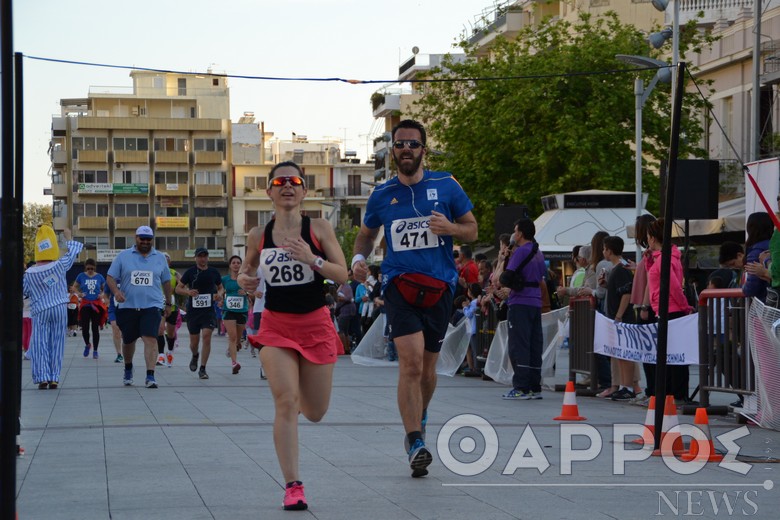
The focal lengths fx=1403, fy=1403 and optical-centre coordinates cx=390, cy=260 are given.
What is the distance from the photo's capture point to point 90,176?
126062mm

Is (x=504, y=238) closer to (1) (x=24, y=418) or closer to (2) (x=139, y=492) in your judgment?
(1) (x=24, y=418)

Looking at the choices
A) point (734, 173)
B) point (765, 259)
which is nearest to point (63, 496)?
point (765, 259)

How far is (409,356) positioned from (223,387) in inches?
370

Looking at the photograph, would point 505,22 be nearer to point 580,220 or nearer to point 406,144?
point 580,220

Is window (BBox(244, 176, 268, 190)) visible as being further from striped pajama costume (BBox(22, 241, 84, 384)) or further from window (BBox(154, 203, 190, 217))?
striped pajama costume (BBox(22, 241, 84, 384))

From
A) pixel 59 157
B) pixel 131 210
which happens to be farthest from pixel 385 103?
pixel 59 157

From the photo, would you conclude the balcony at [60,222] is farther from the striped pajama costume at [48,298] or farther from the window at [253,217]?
the striped pajama costume at [48,298]

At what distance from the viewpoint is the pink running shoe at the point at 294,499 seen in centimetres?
708

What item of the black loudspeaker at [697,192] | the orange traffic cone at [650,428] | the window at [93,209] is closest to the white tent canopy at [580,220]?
the black loudspeaker at [697,192]

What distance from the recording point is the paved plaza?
717cm

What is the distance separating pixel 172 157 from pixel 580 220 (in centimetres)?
9745

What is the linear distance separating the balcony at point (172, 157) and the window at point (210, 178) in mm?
1898

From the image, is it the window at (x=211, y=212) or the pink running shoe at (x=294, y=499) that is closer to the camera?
the pink running shoe at (x=294, y=499)

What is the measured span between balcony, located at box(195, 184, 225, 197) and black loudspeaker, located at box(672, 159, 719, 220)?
116m
